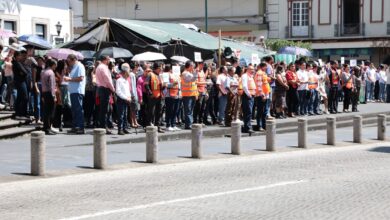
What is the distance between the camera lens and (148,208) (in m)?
9.77

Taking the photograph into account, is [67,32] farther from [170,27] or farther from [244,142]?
[244,142]

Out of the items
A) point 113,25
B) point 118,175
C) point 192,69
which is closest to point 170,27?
point 113,25

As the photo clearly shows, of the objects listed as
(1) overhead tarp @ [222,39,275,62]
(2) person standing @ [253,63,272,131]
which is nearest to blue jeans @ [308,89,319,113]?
(1) overhead tarp @ [222,39,275,62]

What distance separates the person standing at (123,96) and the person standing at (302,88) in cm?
849

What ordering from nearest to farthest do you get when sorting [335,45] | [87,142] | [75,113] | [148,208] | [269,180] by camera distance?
[148,208]
[269,180]
[87,142]
[75,113]
[335,45]

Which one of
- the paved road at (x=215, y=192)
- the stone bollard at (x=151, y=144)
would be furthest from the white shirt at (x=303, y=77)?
the stone bollard at (x=151, y=144)

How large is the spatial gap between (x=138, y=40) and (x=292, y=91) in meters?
5.62

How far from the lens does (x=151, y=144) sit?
14.7 meters

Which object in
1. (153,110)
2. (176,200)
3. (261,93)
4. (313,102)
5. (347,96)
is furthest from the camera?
(347,96)

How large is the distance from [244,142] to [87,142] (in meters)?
4.09

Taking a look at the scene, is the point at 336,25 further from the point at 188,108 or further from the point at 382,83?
the point at 188,108

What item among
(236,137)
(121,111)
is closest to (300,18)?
(121,111)

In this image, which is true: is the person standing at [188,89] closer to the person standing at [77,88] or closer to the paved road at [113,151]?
the paved road at [113,151]

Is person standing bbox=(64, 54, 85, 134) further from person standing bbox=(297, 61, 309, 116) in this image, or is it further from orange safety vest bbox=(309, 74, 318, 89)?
orange safety vest bbox=(309, 74, 318, 89)
